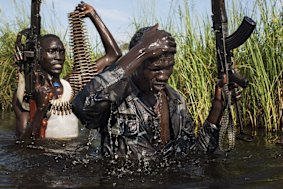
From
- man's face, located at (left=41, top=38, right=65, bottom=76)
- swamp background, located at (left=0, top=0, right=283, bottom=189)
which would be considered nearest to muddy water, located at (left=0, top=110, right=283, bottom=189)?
swamp background, located at (left=0, top=0, right=283, bottom=189)

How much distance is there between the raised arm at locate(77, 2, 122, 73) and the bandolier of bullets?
0.60 feet

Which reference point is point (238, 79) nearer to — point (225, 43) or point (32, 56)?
point (225, 43)

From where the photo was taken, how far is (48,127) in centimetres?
513

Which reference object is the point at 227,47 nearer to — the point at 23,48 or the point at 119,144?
the point at 119,144

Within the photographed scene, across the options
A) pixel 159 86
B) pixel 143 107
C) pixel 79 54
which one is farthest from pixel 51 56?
pixel 159 86

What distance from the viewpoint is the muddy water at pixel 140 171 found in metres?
3.05

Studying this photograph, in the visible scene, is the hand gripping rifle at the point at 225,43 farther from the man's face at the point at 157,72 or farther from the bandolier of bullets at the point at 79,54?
the bandolier of bullets at the point at 79,54

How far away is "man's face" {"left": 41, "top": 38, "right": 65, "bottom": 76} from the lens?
5180 mm

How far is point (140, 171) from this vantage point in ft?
10.6

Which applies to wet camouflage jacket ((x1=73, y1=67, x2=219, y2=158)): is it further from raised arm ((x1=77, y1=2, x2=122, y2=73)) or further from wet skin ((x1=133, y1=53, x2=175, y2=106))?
raised arm ((x1=77, y1=2, x2=122, y2=73))

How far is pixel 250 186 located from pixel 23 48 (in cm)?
271

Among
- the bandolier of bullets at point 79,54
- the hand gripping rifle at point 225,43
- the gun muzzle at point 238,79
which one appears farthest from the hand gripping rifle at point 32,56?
the gun muzzle at point 238,79

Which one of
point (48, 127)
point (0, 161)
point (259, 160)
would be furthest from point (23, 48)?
point (259, 160)

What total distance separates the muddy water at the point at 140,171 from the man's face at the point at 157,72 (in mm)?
541
